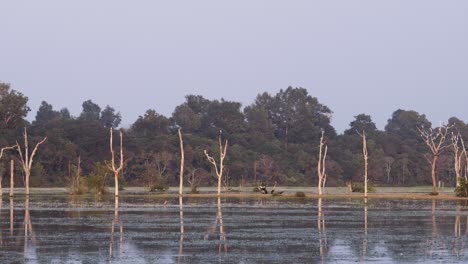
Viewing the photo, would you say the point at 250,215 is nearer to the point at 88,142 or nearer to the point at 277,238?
the point at 277,238

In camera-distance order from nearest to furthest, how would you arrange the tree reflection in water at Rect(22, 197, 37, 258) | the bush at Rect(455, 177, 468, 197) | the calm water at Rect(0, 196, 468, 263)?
the calm water at Rect(0, 196, 468, 263) → the tree reflection in water at Rect(22, 197, 37, 258) → the bush at Rect(455, 177, 468, 197)

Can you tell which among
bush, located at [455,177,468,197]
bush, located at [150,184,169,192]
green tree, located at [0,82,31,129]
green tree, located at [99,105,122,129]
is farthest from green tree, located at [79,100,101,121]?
bush, located at [455,177,468,197]

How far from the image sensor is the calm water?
87.0 ft

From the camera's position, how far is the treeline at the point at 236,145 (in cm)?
11325

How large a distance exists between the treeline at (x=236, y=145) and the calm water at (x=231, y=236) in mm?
48380

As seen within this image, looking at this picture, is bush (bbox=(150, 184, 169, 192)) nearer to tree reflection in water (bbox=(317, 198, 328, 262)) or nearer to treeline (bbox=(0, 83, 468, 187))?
treeline (bbox=(0, 83, 468, 187))

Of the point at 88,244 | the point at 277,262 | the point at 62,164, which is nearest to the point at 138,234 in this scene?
the point at 88,244

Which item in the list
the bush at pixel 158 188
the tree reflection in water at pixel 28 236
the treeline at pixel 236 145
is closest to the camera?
the tree reflection in water at pixel 28 236

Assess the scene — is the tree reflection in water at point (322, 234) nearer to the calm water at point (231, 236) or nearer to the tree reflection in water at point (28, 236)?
the calm water at point (231, 236)

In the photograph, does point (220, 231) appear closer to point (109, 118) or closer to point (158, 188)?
point (158, 188)

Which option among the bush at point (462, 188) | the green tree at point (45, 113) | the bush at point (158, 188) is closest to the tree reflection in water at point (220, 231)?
the bush at point (462, 188)

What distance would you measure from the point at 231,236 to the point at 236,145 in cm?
9602

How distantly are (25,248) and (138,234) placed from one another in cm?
618

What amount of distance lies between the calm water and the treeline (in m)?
48.4
